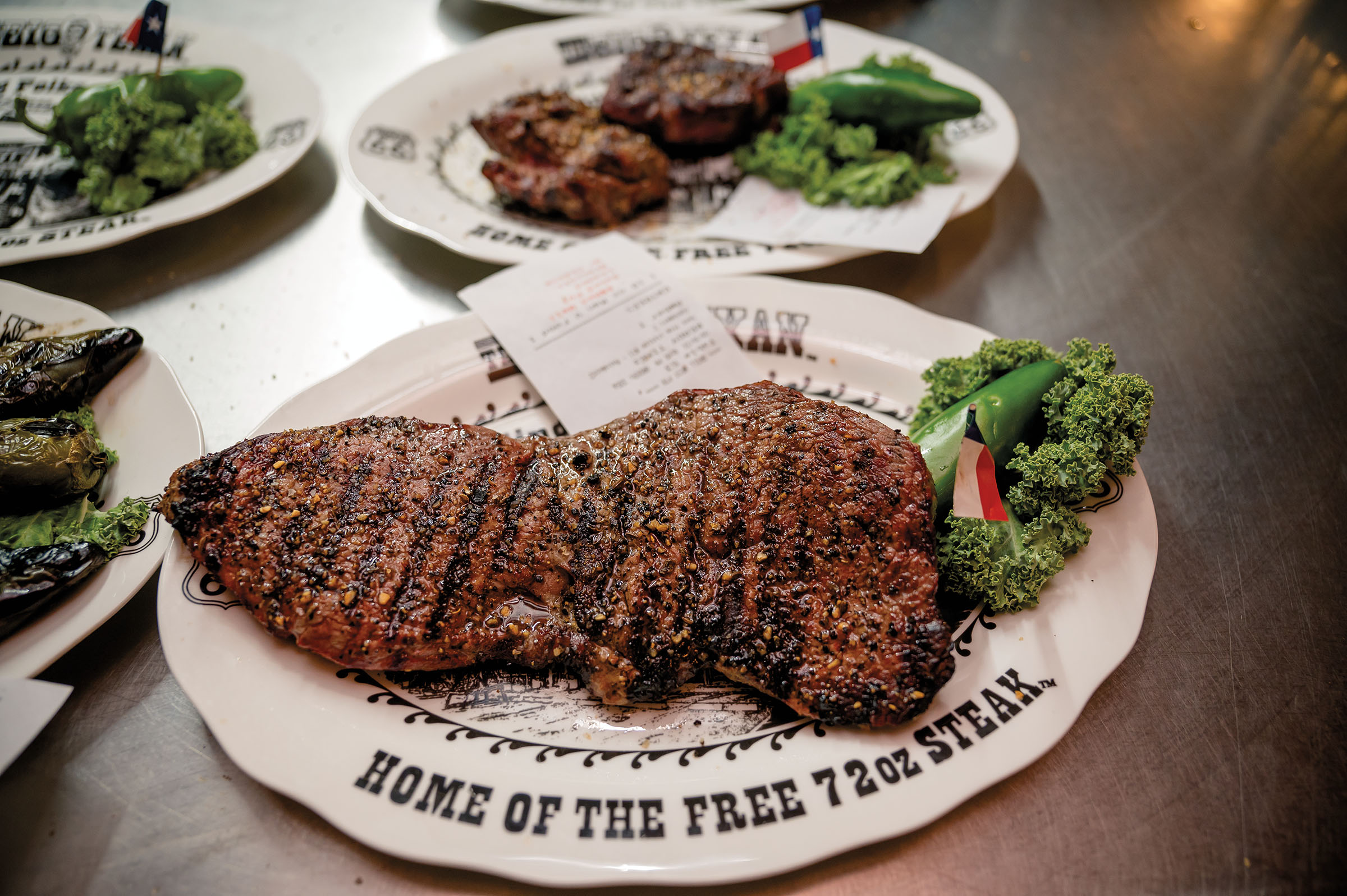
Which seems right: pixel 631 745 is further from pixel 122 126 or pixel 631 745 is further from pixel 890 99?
pixel 122 126

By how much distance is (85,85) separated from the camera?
13.1 ft

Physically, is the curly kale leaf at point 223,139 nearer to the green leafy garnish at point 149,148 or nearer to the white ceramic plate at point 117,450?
the green leafy garnish at point 149,148

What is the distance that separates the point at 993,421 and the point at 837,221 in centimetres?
155

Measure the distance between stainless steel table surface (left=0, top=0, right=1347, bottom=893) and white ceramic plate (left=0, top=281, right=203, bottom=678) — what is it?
0.74ft

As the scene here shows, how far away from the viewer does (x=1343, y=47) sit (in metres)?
4.80

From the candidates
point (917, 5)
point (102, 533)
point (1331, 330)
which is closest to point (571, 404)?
point (102, 533)

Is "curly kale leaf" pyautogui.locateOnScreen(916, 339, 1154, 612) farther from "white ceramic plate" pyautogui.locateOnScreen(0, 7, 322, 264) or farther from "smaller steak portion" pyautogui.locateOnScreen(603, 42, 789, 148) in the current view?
"white ceramic plate" pyautogui.locateOnScreen(0, 7, 322, 264)

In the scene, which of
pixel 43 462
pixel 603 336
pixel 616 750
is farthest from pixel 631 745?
pixel 43 462

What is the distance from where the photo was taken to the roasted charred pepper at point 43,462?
2141 millimetres

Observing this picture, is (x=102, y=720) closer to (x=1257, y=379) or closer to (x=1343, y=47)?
(x=1257, y=379)

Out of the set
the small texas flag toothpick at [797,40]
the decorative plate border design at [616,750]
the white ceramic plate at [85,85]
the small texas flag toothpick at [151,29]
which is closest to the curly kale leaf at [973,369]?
the decorative plate border design at [616,750]

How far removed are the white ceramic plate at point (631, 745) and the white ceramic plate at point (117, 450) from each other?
195 mm

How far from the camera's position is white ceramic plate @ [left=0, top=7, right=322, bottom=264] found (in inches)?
126

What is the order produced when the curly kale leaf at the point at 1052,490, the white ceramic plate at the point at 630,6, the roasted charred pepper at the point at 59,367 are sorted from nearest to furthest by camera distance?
the curly kale leaf at the point at 1052,490
the roasted charred pepper at the point at 59,367
the white ceramic plate at the point at 630,6
